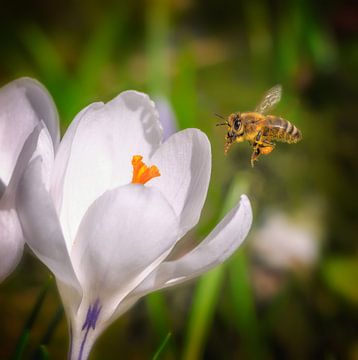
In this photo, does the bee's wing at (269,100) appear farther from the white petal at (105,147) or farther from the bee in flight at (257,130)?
the white petal at (105,147)

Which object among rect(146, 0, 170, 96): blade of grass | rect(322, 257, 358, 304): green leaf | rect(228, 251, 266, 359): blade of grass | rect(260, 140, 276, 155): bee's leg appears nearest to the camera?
rect(260, 140, 276, 155): bee's leg

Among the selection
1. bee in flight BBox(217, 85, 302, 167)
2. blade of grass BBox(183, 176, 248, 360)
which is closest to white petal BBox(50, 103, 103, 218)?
bee in flight BBox(217, 85, 302, 167)

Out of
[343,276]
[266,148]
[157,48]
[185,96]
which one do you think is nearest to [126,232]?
[266,148]

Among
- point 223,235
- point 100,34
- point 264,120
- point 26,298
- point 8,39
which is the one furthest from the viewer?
point 8,39

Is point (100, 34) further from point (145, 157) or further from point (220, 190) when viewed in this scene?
point (145, 157)

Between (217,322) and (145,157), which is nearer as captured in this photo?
(145,157)

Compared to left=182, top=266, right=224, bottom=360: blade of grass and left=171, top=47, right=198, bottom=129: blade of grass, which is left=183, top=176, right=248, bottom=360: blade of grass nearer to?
left=182, top=266, right=224, bottom=360: blade of grass

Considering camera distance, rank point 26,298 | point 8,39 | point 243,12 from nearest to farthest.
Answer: point 26,298 < point 8,39 < point 243,12

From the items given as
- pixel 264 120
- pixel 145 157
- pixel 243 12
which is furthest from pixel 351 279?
pixel 243 12
